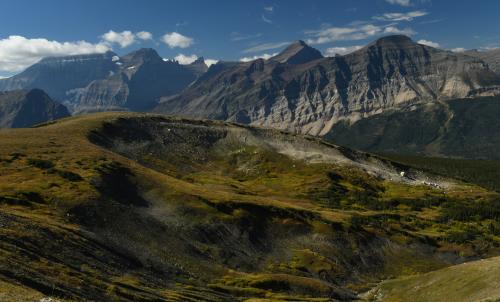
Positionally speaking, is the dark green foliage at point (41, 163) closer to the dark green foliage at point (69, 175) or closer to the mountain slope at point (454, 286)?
the dark green foliage at point (69, 175)

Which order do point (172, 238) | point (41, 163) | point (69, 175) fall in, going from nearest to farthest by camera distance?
point (172, 238), point (69, 175), point (41, 163)

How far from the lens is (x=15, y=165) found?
137625 mm

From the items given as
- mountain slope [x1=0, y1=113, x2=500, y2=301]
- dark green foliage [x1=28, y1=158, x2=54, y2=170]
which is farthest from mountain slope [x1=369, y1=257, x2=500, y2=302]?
dark green foliage [x1=28, y1=158, x2=54, y2=170]

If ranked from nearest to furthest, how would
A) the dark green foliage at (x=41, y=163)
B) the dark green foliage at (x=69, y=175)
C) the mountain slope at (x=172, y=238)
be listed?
the mountain slope at (x=172, y=238) < the dark green foliage at (x=69, y=175) < the dark green foliage at (x=41, y=163)

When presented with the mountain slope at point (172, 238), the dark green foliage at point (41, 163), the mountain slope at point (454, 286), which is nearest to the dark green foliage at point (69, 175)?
the mountain slope at point (172, 238)

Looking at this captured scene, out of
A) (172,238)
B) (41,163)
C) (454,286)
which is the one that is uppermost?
(41,163)

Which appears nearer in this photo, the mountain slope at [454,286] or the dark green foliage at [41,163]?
the mountain slope at [454,286]

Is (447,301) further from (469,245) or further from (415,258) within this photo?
(469,245)

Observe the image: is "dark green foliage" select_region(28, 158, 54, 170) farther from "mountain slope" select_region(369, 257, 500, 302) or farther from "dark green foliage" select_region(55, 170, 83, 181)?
"mountain slope" select_region(369, 257, 500, 302)

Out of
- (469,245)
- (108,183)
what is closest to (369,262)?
(469,245)

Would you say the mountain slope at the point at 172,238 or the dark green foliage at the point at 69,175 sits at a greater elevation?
the dark green foliage at the point at 69,175

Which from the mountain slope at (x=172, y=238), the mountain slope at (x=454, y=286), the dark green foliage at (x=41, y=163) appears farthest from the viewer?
the dark green foliage at (x=41, y=163)

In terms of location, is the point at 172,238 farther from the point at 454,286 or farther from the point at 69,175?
the point at 454,286

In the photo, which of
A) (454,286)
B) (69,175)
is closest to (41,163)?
(69,175)
